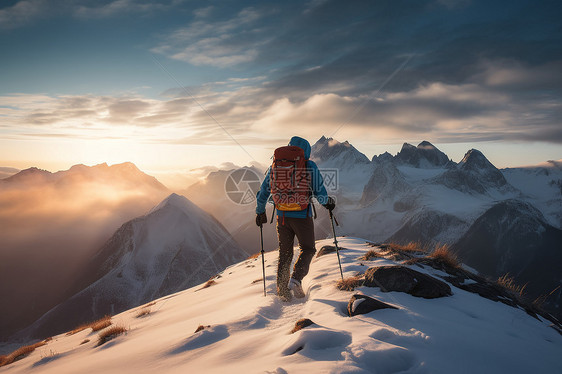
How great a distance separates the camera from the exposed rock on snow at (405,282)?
227 inches

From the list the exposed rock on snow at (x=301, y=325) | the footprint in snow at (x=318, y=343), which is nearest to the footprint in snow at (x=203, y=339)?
the exposed rock on snow at (x=301, y=325)

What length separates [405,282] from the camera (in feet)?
19.2

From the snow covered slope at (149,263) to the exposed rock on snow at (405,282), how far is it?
135 feet

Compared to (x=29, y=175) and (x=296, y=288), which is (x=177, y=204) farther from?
(x=296, y=288)

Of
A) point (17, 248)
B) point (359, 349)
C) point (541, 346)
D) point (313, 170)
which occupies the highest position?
point (313, 170)

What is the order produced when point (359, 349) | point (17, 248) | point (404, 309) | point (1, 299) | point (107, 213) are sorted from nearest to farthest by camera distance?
point (359, 349)
point (404, 309)
point (1, 299)
point (17, 248)
point (107, 213)

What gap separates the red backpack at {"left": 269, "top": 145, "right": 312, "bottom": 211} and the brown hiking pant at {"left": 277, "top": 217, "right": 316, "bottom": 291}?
1.43 feet

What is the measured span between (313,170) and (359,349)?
453cm

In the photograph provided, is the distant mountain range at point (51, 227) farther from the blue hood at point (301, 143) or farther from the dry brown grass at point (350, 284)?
the dry brown grass at point (350, 284)

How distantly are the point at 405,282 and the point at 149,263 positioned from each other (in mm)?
46887

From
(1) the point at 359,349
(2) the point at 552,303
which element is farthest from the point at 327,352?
(2) the point at 552,303

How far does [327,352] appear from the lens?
10.6 ft

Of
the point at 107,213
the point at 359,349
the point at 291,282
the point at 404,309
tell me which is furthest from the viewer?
the point at 107,213

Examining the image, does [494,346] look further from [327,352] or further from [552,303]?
[552,303]
